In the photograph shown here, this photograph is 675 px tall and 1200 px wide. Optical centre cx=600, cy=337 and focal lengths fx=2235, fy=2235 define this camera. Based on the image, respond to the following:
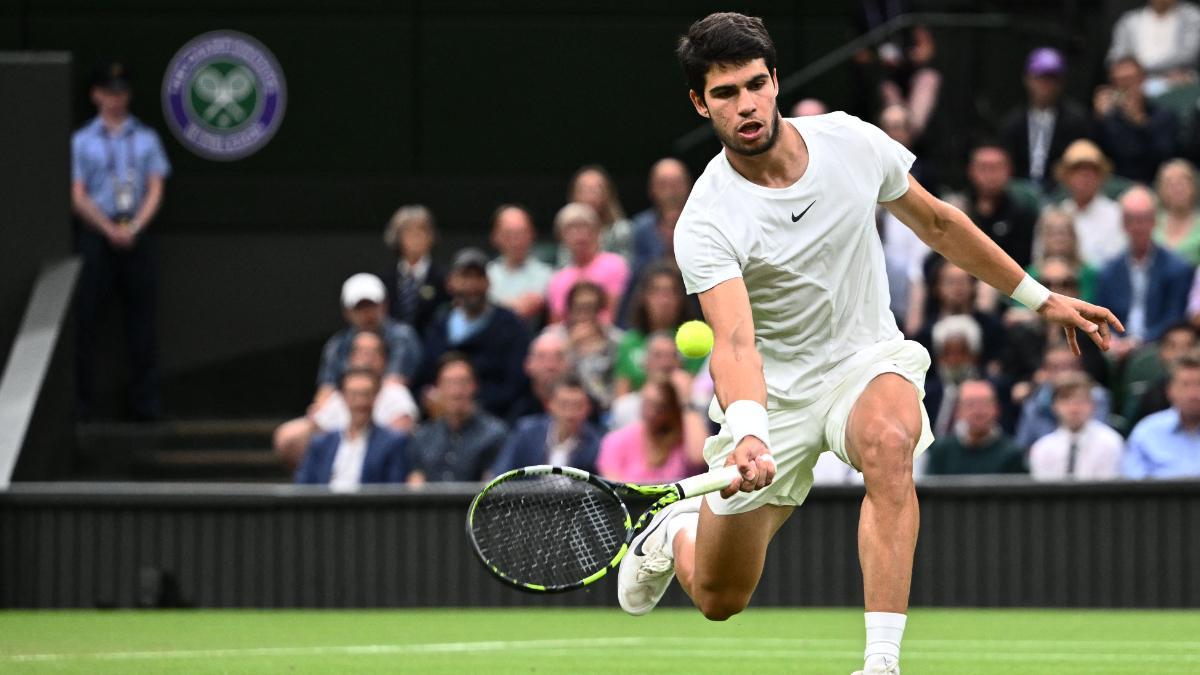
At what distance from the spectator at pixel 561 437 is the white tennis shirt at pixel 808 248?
490 cm

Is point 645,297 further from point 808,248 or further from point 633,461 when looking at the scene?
point 808,248

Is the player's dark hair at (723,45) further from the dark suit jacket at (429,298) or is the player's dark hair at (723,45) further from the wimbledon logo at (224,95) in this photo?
the wimbledon logo at (224,95)

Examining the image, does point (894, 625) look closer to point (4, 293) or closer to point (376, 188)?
point (4, 293)

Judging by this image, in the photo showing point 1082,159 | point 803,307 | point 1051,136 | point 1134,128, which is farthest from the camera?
point 1051,136

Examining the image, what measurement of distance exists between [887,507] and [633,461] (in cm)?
535

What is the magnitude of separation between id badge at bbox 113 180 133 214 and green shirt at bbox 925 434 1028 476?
18.3 ft

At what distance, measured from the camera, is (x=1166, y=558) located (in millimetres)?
10922

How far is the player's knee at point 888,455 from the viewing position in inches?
239

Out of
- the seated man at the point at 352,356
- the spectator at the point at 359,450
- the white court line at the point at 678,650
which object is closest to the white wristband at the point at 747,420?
the white court line at the point at 678,650

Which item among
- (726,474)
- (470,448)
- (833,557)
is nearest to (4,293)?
(470,448)

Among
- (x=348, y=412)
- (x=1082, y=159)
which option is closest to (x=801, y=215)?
(x=348, y=412)

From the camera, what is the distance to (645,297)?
12055mm

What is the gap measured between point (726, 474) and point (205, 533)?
663cm

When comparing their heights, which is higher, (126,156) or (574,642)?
(126,156)
